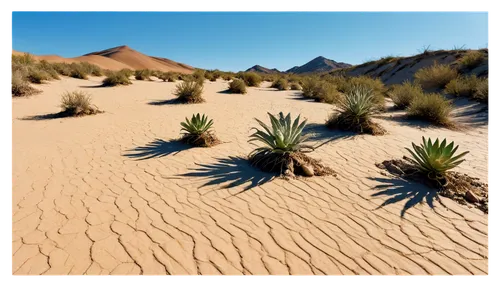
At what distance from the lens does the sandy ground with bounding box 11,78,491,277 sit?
2.64 m

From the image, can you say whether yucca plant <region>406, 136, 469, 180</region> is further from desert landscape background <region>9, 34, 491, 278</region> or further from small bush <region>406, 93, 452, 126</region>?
small bush <region>406, 93, 452, 126</region>

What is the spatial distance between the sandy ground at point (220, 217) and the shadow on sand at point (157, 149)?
0.08ft

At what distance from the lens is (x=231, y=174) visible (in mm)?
4754

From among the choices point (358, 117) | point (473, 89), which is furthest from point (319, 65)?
point (358, 117)

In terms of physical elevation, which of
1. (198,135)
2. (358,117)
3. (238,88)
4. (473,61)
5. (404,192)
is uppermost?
(473,61)

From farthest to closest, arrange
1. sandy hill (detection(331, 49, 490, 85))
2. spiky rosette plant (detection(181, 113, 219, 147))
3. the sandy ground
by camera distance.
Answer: sandy hill (detection(331, 49, 490, 85)), spiky rosette plant (detection(181, 113, 219, 147)), the sandy ground

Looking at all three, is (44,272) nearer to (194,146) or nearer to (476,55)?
(194,146)

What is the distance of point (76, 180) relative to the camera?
4.36 metres

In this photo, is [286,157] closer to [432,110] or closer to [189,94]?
[432,110]

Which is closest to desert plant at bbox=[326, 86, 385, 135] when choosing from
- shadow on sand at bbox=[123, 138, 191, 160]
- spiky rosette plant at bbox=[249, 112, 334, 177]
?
spiky rosette plant at bbox=[249, 112, 334, 177]

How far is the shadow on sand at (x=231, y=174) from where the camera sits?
441 centimetres

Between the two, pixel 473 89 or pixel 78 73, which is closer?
pixel 473 89

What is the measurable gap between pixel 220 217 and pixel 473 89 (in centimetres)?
1415

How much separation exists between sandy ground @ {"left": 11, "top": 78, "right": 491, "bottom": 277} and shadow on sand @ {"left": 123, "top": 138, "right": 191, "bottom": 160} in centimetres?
2
